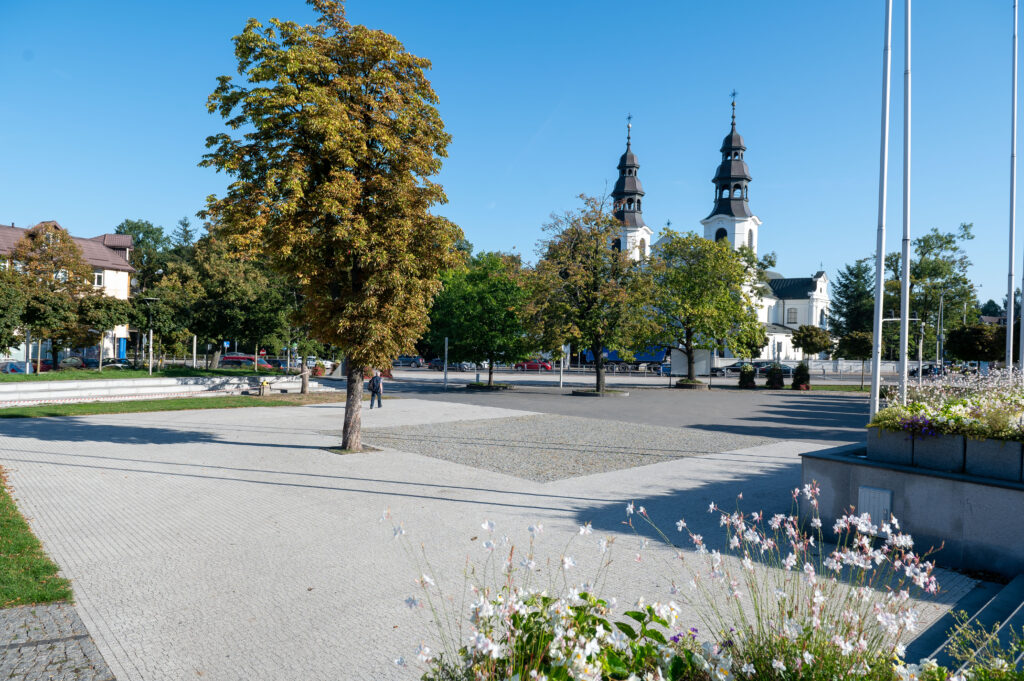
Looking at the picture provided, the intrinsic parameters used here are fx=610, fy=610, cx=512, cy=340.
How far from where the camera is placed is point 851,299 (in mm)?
88500

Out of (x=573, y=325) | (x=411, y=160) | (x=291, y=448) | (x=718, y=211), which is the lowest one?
(x=291, y=448)

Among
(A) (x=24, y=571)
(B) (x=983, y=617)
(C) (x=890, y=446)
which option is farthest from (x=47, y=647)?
(C) (x=890, y=446)

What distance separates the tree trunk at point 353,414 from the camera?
1339 cm

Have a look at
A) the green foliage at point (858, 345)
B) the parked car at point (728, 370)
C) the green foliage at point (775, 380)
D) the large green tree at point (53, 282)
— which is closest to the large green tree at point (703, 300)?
the green foliage at point (775, 380)

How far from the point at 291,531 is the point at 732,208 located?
71.1 meters

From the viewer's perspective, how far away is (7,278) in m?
30.3

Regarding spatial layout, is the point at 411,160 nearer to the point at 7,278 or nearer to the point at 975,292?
the point at 7,278

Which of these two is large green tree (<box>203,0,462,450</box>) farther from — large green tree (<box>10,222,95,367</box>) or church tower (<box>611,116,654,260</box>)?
church tower (<box>611,116,654,260</box>)

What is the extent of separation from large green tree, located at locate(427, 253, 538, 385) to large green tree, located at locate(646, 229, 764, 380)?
35.7 ft

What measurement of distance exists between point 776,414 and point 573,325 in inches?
438

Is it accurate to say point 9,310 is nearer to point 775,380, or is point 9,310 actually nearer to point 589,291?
point 589,291

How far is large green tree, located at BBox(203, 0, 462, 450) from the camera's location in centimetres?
1184

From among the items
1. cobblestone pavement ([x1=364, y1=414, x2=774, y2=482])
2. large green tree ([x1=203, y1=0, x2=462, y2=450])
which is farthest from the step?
large green tree ([x1=203, y1=0, x2=462, y2=450])

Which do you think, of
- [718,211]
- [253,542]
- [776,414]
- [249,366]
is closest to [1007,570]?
[253,542]
